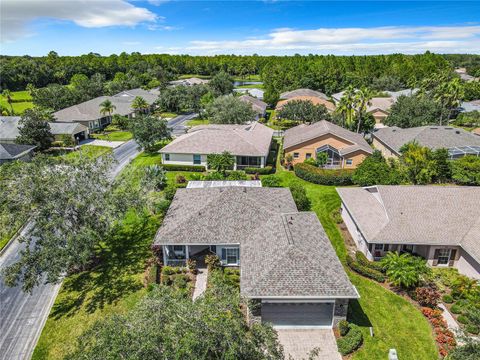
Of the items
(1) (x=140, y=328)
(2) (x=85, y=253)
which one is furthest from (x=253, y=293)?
(2) (x=85, y=253)

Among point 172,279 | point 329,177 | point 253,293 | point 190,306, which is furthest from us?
point 329,177

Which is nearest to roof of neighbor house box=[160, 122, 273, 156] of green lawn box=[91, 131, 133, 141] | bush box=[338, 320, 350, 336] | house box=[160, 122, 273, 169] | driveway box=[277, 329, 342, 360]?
house box=[160, 122, 273, 169]

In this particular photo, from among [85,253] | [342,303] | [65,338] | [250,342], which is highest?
[250,342]

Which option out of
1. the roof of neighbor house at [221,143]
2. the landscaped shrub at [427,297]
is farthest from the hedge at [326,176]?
the landscaped shrub at [427,297]

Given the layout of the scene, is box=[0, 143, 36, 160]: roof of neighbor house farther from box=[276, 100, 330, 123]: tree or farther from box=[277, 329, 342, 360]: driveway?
box=[277, 329, 342, 360]: driveway

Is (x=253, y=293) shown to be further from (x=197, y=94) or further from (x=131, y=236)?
(x=197, y=94)

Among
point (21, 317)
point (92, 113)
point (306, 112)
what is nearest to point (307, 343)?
point (21, 317)

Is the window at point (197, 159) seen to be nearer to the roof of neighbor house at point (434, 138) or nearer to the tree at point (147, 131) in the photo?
the tree at point (147, 131)
